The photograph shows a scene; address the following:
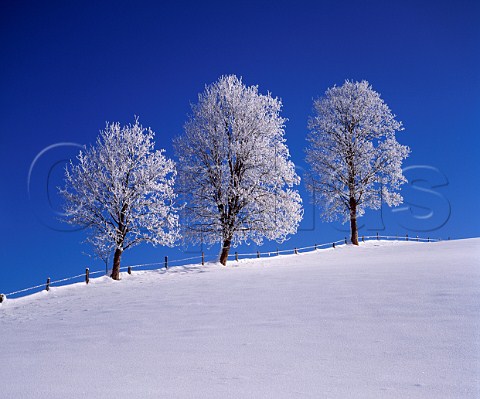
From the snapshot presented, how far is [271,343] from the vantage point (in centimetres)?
761

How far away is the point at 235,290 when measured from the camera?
13.6 m

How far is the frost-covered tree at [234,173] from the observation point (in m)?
25.8

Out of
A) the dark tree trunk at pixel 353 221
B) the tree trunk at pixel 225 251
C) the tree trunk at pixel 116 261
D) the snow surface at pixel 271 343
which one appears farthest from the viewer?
the dark tree trunk at pixel 353 221

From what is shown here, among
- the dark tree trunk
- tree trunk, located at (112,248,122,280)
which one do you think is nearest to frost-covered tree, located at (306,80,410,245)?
the dark tree trunk

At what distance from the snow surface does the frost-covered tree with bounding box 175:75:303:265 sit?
12051mm

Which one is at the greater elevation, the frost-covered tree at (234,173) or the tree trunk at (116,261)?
the frost-covered tree at (234,173)

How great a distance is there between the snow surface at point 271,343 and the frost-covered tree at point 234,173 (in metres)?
12.1

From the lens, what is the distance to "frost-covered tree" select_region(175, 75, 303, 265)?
2581 centimetres

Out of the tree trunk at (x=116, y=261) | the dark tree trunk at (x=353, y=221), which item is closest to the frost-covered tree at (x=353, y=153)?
the dark tree trunk at (x=353, y=221)

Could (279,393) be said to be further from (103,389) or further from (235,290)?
(235,290)

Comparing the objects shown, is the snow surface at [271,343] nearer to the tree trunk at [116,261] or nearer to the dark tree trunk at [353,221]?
the tree trunk at [116,261]

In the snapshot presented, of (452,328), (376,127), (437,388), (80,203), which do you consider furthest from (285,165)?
(437,388)

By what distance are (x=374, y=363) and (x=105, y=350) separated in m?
5.21

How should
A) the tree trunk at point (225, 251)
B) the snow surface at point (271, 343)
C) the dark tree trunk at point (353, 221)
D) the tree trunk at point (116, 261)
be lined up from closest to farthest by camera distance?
1. the snow surface at point (271, 343)
2. the tree trunk at point (116, 261)
3. the tree trunk at point (225, 251)
4. the dark tree trunk at point (353, 221)
